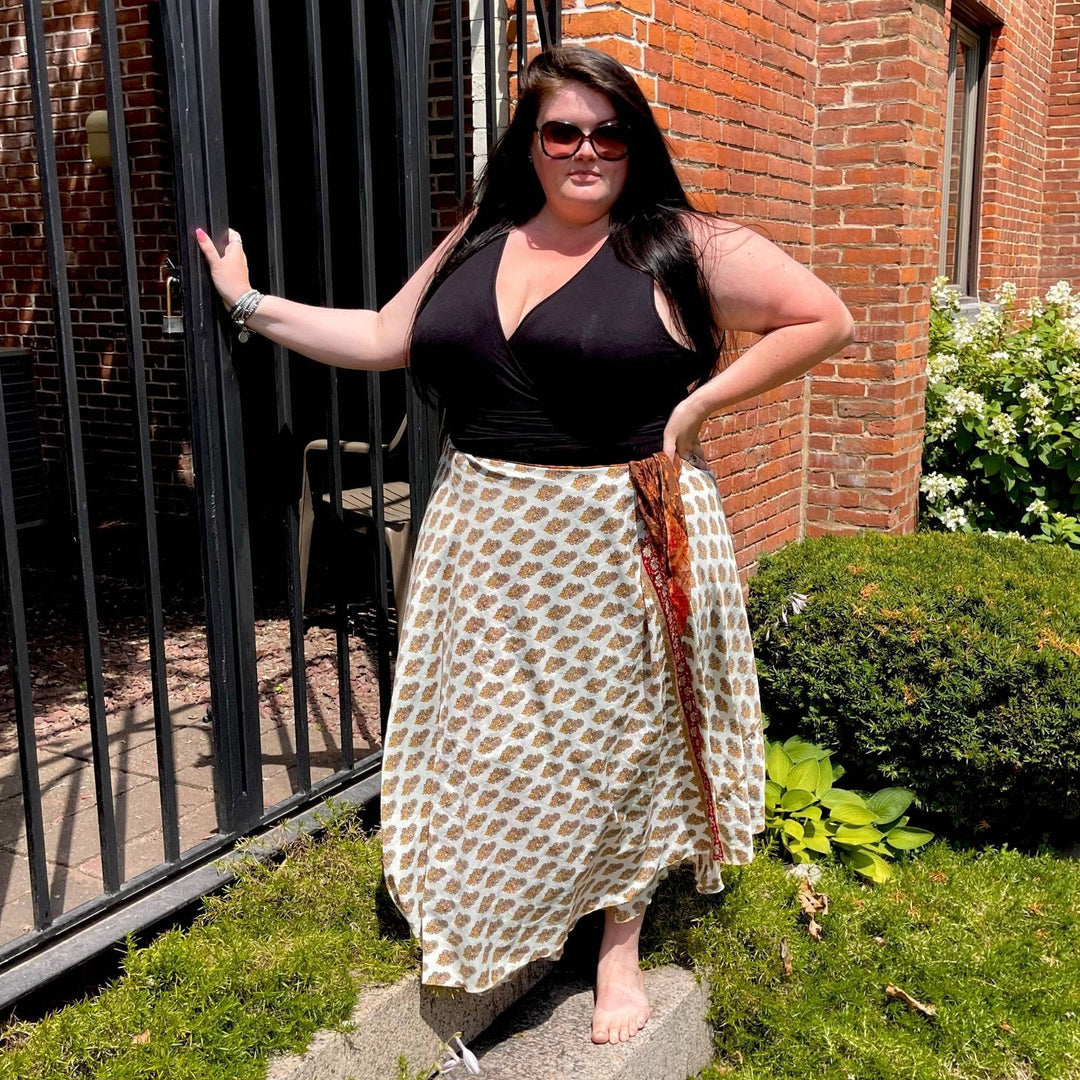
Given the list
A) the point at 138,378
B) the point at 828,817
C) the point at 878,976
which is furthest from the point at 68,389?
the point at 828,817

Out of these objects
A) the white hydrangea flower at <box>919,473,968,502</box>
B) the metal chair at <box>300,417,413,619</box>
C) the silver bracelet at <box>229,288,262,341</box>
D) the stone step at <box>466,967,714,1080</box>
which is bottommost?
the stone step at <box>466,967,714,1080</box>

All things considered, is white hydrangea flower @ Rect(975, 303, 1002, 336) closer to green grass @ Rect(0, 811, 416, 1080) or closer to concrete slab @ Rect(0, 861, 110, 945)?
green grass @ Rect(0, 811, 416, 1080)

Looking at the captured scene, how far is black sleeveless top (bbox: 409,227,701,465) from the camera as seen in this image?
2.17 metres

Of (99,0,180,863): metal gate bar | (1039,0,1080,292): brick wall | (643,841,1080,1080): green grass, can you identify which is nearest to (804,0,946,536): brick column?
(643,841,1080,1080): green grass

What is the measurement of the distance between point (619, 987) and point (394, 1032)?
53 cm

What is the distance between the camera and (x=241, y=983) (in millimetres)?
2172

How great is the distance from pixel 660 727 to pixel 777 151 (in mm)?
2900

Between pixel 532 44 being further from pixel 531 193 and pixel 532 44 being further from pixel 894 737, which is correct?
pixel 894 737

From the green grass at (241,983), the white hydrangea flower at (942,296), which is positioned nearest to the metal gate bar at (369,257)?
the green grass at (241,983)

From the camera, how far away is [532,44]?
350cm

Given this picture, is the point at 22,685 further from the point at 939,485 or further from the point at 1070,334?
the point at 1070,334

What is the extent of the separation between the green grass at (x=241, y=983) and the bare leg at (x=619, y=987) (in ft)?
1.46

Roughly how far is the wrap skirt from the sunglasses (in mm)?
594

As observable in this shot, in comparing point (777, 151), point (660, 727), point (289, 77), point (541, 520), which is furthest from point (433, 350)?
point (289, 77)
